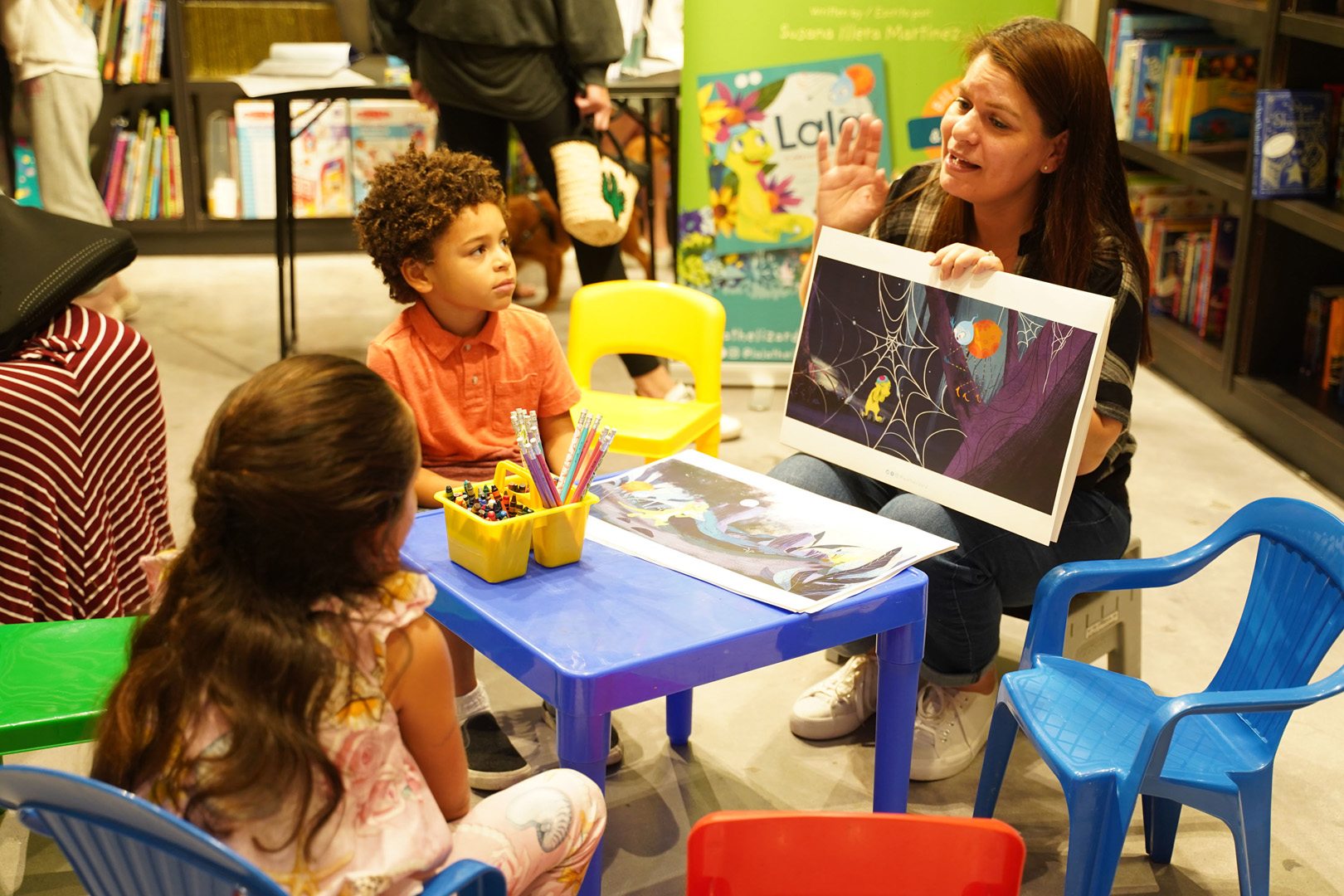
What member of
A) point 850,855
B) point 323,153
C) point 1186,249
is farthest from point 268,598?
point 323,153

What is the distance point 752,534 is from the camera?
187 centimetres

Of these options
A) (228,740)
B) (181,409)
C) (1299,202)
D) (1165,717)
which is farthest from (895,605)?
(181,409)

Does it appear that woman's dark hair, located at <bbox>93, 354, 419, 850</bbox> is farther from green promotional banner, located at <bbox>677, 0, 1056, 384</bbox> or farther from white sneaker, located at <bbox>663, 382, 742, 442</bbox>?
green promotional banner, located at <bbox>677, 0, 1056, 384</bbox>

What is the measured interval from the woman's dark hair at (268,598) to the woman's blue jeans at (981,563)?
1064mm

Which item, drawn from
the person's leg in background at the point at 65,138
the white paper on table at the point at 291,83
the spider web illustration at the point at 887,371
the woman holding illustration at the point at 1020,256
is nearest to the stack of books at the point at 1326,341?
the woman holding illustration at the point at 1020,256

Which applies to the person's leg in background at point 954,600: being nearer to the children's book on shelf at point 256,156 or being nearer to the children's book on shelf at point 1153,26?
the children's book on shelf at point 1153,26

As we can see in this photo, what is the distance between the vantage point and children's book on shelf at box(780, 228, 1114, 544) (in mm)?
1885

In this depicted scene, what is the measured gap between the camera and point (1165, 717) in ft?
5.33

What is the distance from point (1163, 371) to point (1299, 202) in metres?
0.85

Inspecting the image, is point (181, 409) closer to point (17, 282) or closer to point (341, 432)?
point (17, 282)

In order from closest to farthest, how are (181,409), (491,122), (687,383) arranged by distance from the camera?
1. (491,122)
2. (181,409)
3. (687,383)

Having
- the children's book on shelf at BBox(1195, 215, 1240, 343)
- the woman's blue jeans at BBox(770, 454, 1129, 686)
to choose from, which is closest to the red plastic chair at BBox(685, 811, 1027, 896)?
the woman's blue jeans at BBox(770, 454, 1129, 686)

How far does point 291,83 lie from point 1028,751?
9.02 feet

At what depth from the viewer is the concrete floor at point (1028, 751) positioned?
205 centimetres
